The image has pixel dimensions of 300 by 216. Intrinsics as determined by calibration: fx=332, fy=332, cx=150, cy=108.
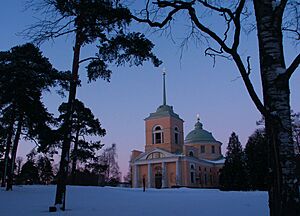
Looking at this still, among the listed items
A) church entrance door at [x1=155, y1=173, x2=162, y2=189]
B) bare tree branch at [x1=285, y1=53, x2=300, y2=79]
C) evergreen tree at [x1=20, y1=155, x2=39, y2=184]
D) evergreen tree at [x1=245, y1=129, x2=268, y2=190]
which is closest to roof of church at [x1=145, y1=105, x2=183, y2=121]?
church entrance door at [x1=155, y1=173, x2=162, y2=189]

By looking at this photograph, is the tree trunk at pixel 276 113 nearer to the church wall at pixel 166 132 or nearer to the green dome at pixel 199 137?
the church wall at pixel 166 132

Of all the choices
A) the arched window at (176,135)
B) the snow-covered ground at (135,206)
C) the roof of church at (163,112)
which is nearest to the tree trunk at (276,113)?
the snow-covered ground at (135,206)

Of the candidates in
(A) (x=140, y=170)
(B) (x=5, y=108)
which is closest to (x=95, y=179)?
(A) (x=140, y=170)

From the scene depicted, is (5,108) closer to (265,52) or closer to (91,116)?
(91,116)

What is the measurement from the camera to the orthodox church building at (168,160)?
51844 millimetres

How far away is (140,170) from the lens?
55.5 metres

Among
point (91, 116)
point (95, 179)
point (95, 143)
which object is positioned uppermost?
point (91, 116)

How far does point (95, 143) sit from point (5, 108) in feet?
44.4

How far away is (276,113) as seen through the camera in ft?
13.6

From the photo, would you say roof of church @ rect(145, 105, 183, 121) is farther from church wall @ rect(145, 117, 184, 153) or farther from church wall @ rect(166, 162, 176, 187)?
church wall @ rect(166, 162, 176, 187)

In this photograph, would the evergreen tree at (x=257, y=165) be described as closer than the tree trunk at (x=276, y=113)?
No

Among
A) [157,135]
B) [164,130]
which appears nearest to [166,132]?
[164,130]

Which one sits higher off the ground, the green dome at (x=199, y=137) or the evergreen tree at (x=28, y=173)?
the green dome at (x=199, y=137)

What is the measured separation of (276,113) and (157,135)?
52865 millimetres
